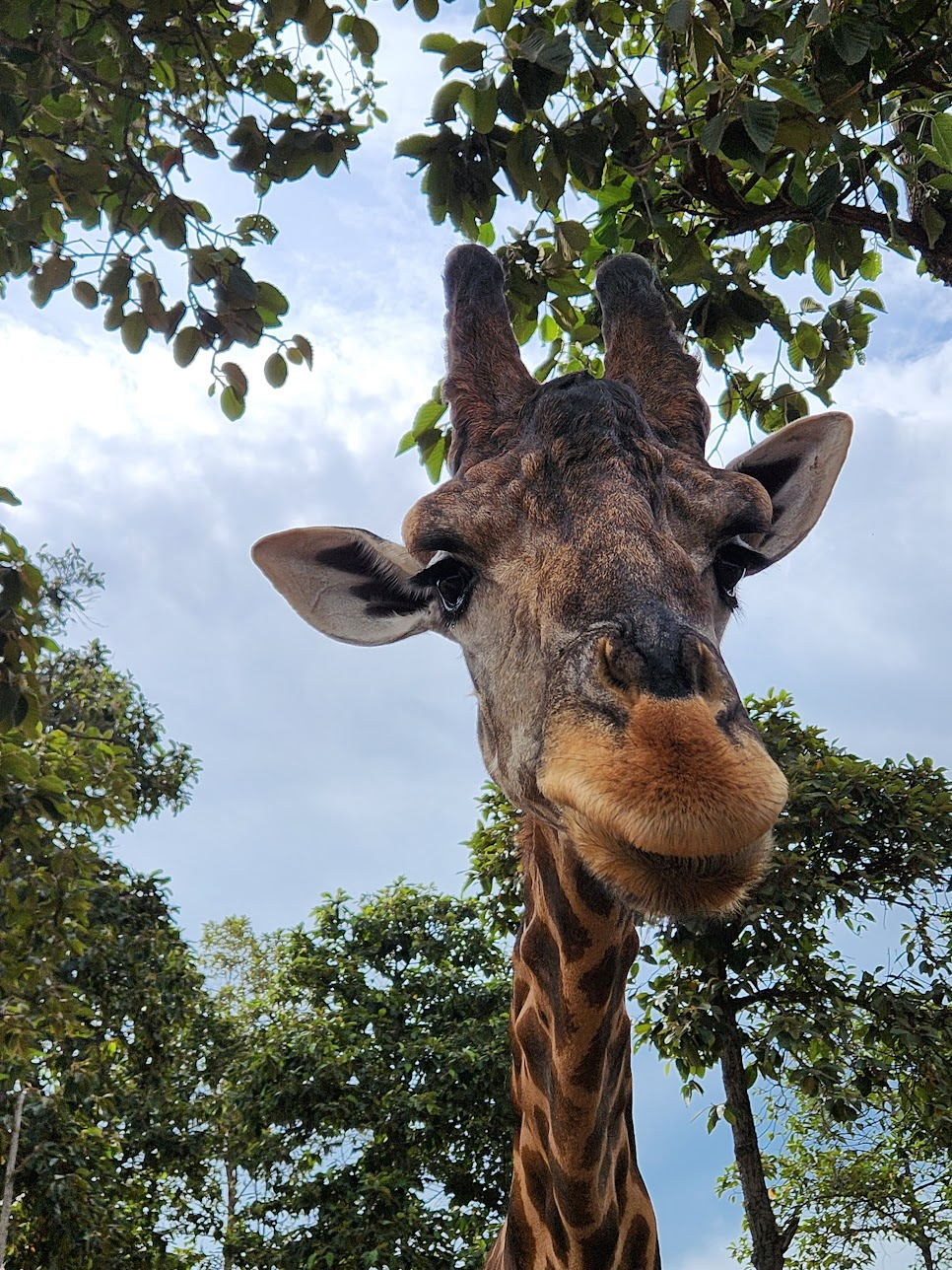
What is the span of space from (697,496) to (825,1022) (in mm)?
6718

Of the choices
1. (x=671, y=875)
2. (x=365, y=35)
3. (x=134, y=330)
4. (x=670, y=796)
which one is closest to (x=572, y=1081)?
(x=671, y=875)

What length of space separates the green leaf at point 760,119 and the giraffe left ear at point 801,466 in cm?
75

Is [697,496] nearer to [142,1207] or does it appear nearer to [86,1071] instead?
[86,1071]

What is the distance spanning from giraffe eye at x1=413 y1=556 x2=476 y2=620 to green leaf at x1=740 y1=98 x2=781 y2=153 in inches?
54.8

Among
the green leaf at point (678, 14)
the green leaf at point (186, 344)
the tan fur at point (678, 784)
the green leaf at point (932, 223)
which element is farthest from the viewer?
the green leaf at point (186, 344)

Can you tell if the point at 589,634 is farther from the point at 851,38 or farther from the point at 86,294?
the point at 86,294

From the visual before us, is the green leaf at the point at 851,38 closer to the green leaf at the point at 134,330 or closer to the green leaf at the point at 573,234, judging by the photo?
the green leaf at the point at 573,234

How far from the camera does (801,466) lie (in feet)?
10.4

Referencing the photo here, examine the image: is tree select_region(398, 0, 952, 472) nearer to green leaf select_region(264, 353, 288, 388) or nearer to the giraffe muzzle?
green leaf select_region(264, 353, 288, 388)

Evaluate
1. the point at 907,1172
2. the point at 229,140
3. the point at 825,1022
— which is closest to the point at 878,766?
the point at 825,1022

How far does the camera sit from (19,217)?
13.5 ft

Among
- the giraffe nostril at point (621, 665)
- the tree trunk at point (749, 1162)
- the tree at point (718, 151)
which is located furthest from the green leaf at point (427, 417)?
the tree trunk at point (749, 1162)

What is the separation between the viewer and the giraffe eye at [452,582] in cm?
260

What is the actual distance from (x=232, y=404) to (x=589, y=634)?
9.21ft
